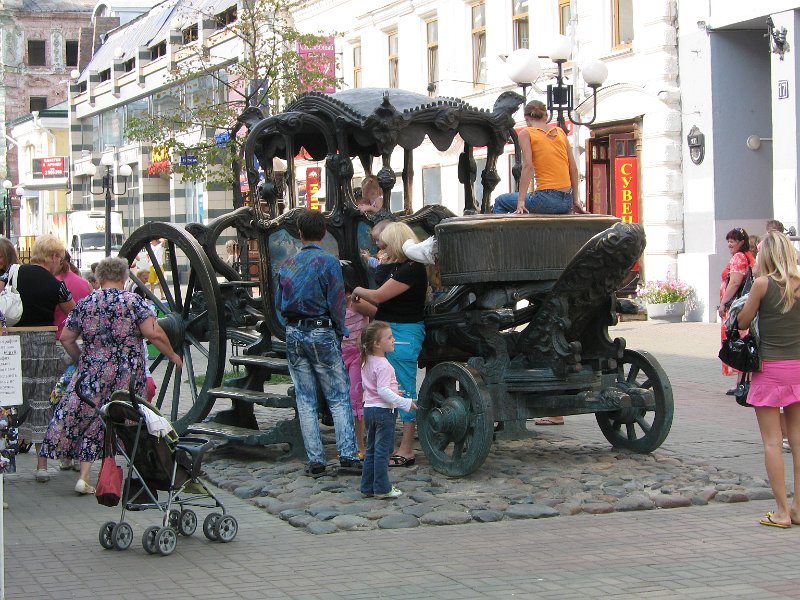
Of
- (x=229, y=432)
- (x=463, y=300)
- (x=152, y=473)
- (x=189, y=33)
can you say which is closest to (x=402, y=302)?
(x=463, y=300)

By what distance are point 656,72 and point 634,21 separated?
1.36 metres

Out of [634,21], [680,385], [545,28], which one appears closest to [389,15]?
[545,28]

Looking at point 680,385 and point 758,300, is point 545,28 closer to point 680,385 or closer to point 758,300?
point 680,385

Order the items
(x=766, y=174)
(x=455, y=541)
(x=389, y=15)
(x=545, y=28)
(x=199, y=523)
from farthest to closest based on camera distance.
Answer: (x=389, y=15) → (x=545, y=28) → (x=766, y=174) → (x=199, y=523) → (x=455, y=541)

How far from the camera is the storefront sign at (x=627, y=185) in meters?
25.7

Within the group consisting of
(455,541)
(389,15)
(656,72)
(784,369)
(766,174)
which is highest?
(389,15)

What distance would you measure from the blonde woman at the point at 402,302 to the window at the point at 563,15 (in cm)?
1920

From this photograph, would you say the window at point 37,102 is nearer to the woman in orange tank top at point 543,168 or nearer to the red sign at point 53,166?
the red sign at point 53,166

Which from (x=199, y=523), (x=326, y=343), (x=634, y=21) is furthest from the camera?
(x=634, y=21)

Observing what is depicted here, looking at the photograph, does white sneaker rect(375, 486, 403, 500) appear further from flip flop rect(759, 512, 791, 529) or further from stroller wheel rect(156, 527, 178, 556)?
flip flop rect(759, 512, 791, 529)

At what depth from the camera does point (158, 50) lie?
56156mm

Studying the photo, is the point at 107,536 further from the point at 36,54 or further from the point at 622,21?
the point at 36,54

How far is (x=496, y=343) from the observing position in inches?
373

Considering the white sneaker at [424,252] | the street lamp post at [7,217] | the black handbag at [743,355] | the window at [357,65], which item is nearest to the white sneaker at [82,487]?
the white sneaker at [424,252]
